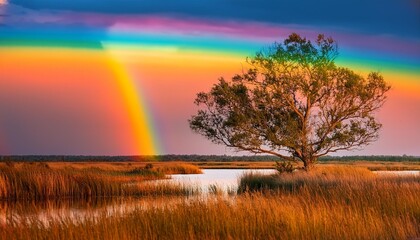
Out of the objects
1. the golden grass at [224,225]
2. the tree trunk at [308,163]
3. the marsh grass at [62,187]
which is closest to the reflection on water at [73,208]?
the golden grass at [224,225]

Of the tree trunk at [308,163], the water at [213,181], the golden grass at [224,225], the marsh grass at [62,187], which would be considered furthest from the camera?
the tree trunk at [308,163]

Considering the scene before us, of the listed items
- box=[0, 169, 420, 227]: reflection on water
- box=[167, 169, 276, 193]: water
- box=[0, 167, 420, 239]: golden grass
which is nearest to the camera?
box=[0, 167, 420, 239]: golden grass

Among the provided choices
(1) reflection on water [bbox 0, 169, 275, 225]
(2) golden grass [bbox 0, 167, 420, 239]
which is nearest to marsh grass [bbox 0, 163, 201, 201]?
(1) reflection on water [bbox 0, 169, 275, 225]

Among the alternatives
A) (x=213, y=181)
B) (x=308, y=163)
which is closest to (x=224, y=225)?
(x=308, y=163)

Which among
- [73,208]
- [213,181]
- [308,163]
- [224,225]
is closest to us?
[224,225]

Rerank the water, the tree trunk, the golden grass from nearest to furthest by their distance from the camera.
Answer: the golden grass
the water
the tree trunk

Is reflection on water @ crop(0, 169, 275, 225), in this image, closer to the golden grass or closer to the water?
the golden grass

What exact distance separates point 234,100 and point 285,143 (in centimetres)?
456

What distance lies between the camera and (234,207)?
17.6 m

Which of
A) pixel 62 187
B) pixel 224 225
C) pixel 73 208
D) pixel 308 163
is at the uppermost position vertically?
pixel 308 163

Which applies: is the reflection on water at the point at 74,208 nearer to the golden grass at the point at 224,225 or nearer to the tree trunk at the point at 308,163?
the golden grass at the point at 224,225

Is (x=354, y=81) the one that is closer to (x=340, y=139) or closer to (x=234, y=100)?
(x=340, y=139)

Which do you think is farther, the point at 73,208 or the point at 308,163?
the point at 308,163

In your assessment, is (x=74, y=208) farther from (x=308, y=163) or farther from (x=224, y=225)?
(x=308, y=163)
